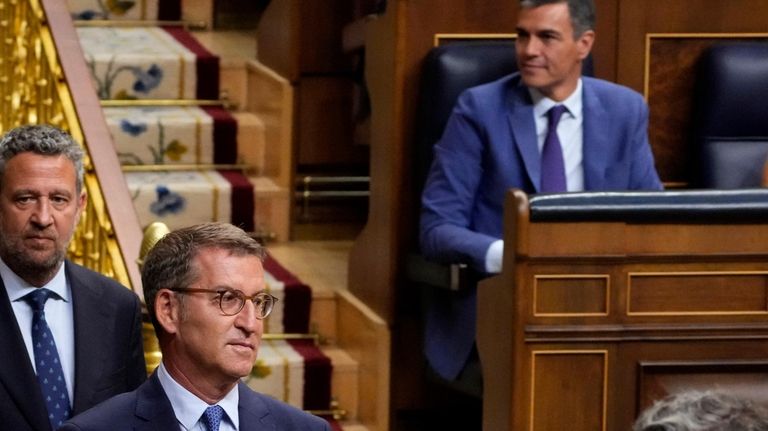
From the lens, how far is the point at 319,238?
5.58m

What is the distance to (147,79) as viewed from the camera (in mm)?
5492

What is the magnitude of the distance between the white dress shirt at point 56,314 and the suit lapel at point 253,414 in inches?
25.5

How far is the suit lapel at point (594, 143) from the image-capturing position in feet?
13.2

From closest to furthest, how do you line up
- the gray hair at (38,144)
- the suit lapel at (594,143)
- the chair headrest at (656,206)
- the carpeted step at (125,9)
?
the gray hair at (38,144), the chair headrest at (656,206), the suit lapel at (594,143), the carpeted step at (125,9)

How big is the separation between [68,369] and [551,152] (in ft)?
5.09

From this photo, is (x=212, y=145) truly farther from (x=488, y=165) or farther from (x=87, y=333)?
(x=87, y=333)

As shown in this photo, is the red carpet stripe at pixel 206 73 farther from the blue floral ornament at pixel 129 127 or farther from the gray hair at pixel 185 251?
the gray hair at pixel 185 251

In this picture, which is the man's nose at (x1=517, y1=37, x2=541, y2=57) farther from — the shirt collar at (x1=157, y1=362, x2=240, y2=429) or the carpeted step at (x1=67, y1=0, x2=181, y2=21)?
the carpeted step at (x1=67, y1=0, x2=181, y2=21)

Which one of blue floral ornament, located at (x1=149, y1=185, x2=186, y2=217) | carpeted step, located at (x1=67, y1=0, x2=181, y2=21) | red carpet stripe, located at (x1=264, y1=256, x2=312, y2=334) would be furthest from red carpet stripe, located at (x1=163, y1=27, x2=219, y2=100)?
red carpet stripe, located at (x1=264, y1=256, x2=312, y2=334)

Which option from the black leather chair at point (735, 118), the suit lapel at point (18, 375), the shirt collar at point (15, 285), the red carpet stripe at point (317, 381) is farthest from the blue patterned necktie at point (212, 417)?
the black leather chair at point (735, 118)

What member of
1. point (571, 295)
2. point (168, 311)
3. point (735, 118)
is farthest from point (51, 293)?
point (735, 118)

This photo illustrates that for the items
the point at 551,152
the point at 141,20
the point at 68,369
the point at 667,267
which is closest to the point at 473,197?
the point at 551,152

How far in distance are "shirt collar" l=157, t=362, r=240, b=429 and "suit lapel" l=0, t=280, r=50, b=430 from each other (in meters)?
0.55

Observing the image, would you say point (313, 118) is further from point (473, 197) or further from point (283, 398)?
point (473, 197)
